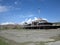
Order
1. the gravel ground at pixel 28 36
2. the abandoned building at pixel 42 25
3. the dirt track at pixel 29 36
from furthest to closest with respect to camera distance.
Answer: the abandoned building at pixel 42 25 < the dirt track at pixel 29 36 < the gravel ground at pixel 28 36

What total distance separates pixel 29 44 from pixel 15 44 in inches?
68.7

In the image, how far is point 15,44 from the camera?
64.1 ft

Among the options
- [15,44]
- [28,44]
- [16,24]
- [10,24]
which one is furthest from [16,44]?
[10,24]

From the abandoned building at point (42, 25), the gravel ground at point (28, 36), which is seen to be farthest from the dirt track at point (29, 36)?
the abandoned building at point (42, 25)

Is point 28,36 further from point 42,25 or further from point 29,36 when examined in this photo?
point 42,25

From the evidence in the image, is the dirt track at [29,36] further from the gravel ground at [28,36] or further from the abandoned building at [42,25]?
the abandoned building at [42,25]

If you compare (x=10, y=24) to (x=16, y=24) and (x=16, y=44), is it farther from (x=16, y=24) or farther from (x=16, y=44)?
(x=16, y=44)

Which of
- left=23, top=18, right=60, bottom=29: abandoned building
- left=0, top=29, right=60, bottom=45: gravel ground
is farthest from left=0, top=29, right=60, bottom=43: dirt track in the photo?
left=23, top=18, right=60, bottom=29: abandoned building

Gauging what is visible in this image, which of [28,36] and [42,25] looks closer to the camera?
[28,36]

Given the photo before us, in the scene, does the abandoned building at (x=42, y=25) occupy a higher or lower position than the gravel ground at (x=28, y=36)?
higher

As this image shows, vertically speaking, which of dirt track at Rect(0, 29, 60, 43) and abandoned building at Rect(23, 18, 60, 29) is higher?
abandoned building at Rect(23, 18, 60, 29)

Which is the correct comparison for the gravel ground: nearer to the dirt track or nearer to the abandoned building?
the dirt track

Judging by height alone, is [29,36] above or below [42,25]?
below

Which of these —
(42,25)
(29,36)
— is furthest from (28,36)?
(42,25)
